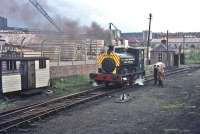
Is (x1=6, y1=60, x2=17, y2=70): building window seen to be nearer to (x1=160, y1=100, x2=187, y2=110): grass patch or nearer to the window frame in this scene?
the window frame

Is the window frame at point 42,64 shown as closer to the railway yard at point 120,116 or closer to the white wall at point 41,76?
the white wall at point 41,76

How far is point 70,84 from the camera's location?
26156 millimetres

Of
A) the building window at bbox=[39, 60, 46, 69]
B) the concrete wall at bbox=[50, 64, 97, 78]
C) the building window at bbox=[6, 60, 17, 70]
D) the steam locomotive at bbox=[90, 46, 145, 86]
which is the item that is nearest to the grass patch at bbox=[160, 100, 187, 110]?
the steam locomotive at bbox=[90, 46, 145, 86]

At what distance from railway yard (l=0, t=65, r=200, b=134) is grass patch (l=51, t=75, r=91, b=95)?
299cm

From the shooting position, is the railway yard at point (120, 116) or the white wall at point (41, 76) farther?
the white wall at point (41, 76)

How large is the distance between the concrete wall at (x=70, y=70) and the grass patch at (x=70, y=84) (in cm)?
57

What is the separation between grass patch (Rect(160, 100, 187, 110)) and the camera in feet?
54.2

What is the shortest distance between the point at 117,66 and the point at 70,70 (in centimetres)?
727

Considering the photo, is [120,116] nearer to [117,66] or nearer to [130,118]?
[130,118]

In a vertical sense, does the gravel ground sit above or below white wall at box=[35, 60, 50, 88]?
below

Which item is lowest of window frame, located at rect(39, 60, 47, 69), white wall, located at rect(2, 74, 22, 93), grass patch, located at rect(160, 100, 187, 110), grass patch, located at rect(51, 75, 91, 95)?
grass patch, located at rect(160, 100, 187, 110)

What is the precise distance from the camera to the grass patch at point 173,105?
16.5 m

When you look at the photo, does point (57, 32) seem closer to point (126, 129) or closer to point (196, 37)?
point (126, 129)

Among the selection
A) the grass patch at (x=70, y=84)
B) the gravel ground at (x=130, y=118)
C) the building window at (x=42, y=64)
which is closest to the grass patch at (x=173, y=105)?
the gravel ground at (x=130, y=118)
